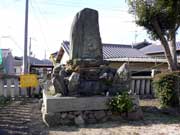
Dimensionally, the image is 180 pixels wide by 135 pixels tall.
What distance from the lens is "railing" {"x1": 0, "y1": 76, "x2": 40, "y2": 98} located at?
10607mm

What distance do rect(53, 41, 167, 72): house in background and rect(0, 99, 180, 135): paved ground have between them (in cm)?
791

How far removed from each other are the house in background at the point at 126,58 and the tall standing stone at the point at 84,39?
6.92 metres

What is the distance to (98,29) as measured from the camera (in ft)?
26.9

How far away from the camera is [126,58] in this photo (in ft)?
61.1

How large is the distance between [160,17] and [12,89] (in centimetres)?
607

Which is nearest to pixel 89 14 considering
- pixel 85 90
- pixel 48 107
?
pixel 85 90

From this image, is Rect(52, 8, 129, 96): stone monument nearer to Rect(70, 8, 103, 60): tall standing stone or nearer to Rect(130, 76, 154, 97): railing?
Rect(70, 8, 103, 60): tall standing stone

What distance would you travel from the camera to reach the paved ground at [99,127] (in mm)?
5848

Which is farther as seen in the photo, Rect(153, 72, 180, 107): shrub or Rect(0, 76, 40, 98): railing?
Rect(0, 76, 40, 98): railing

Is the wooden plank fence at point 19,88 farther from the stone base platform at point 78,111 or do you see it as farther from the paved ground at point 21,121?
the stone base platform at point 78,111

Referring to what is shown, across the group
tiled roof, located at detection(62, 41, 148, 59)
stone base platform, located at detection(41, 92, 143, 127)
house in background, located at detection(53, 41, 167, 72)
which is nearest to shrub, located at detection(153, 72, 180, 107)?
stone base platform, located at detection(41, 92, 143, 127)

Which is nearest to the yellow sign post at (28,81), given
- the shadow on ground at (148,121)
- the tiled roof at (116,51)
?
the shadow on ground at (148,121)

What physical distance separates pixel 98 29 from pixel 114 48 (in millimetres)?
14142

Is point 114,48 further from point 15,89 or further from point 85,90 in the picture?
point 85,90
